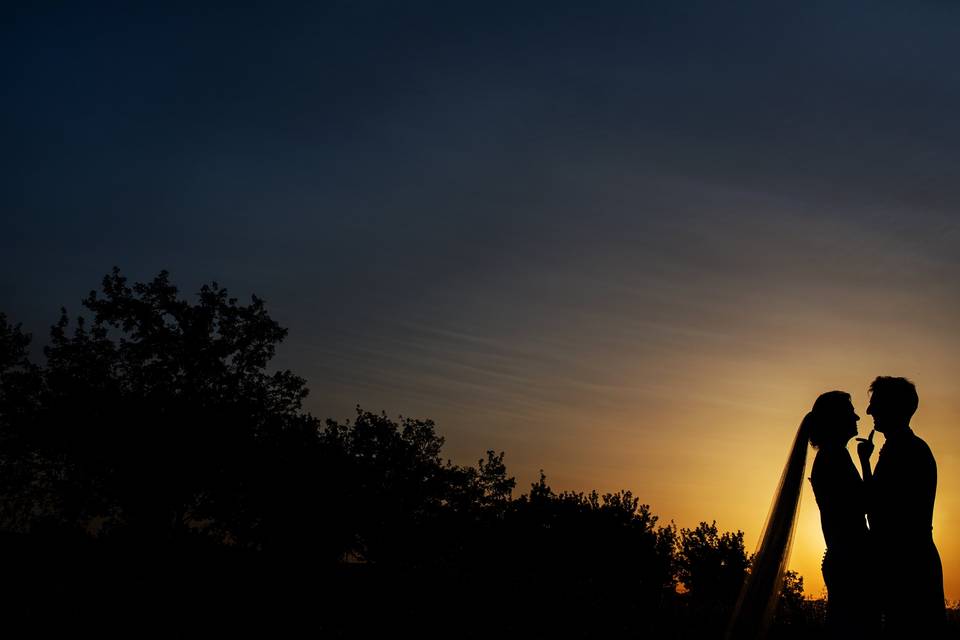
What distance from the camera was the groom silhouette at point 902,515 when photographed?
6.05 metres

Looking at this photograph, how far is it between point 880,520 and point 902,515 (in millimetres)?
197

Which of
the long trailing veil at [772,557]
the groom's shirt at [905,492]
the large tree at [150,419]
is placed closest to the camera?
the groom's shirt at [905,492]

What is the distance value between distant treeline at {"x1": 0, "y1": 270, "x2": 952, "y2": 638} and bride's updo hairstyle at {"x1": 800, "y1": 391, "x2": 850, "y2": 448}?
16.7 feet

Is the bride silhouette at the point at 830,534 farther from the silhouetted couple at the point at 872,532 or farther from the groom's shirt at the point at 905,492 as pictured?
the groom's shirt at the point at 905,492

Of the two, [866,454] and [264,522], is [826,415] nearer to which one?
[866,454]

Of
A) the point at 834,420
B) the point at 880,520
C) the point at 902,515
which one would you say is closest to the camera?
the point at 902,515

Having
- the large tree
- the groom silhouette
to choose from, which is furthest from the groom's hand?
the large tree

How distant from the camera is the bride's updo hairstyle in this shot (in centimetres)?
723

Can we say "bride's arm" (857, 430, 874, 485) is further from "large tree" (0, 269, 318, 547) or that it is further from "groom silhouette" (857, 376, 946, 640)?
"large tree" (0, 269, 318, 547)

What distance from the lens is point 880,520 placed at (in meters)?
6.50

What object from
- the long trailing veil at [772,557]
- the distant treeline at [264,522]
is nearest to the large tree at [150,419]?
the distant treeline at [264,522]

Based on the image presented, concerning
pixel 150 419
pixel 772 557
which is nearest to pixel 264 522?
pixel 150 419

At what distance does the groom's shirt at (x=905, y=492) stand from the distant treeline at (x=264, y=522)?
5.54 metres

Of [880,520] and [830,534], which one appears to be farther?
[830,534]
